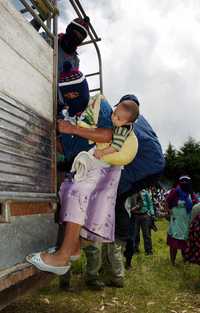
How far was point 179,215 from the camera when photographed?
28.9 ft

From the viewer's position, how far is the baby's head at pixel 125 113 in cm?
317

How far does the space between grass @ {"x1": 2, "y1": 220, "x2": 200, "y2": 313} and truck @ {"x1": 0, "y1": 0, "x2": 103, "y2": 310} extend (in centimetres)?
190

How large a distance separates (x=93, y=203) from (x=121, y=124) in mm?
630

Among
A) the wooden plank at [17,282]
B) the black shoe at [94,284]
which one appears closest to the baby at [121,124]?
the wooden plank at [17,282]

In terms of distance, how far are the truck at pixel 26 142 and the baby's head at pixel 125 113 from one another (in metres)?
0.47

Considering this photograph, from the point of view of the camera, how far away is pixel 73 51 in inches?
152

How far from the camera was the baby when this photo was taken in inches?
124

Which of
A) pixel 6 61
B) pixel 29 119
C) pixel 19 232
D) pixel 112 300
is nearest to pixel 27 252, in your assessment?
pixel 19 232

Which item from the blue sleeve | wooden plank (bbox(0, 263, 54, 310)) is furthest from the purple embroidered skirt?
wooden plank (bbox(0, 263, 54, 310))

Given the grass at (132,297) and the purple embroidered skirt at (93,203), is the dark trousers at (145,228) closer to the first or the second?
the grass at (132,297)

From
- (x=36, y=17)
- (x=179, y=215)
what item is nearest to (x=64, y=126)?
(x=36, y=17)

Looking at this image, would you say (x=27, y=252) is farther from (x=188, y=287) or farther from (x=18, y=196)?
(x=188, y=287)

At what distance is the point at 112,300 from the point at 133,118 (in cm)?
317

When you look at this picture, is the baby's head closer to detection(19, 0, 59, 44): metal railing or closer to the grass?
detection(19, 0, 59, 44): metal railing
